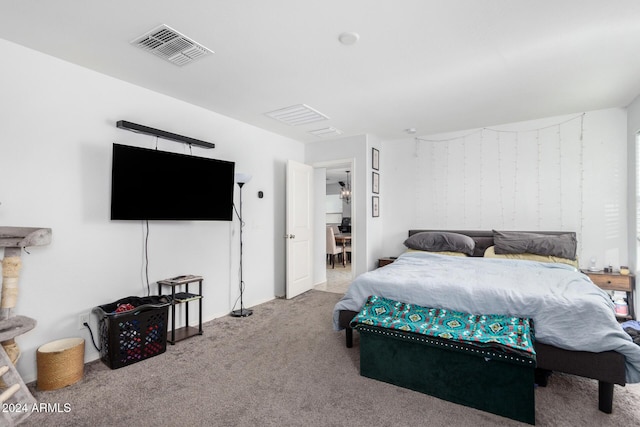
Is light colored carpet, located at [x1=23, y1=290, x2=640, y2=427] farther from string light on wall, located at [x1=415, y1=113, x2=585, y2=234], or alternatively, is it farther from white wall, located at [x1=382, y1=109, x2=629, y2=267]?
string light on wall, located at [x1=415, y1=113, x2=585, y2=234]

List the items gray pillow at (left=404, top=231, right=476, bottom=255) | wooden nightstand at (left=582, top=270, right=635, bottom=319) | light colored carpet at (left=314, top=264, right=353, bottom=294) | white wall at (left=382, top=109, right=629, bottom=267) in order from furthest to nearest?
light colored carpet at (left=314, top=264, right=353, bottom=294) < gray pillow at (left=404, top=231, right=476, bottom=255) < white wall at (left=382, top=109, right=629, bottom=267) < wooden nightstand at (left=582, top=270, right=635, bottom=319)

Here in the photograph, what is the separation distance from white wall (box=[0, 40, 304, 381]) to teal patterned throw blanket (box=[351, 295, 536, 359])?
6.91 ft

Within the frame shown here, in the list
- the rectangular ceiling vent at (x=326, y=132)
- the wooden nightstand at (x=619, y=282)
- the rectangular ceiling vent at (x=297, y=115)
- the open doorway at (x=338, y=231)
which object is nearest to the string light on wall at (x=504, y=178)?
the wooden nightstand at (x=619, y=282)

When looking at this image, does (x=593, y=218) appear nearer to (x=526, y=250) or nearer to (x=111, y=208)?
(x=526, y=250)

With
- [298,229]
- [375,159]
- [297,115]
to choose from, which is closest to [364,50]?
[297,115]

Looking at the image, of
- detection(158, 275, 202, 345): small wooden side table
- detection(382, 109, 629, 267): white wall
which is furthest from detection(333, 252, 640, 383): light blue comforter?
detection(158, 275, 202, 345): small wooden side table

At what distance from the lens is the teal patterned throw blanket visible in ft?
6.49

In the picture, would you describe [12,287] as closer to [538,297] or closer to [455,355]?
[455,355]

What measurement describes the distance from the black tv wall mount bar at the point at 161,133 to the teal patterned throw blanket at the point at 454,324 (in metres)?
2.46

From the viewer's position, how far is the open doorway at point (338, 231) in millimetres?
5434

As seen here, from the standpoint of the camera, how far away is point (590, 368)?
1.97 m

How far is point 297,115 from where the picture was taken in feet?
12.9

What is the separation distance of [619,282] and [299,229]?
12.8 feet

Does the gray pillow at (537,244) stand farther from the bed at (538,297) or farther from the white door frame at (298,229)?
the white door frame at (298,229)
